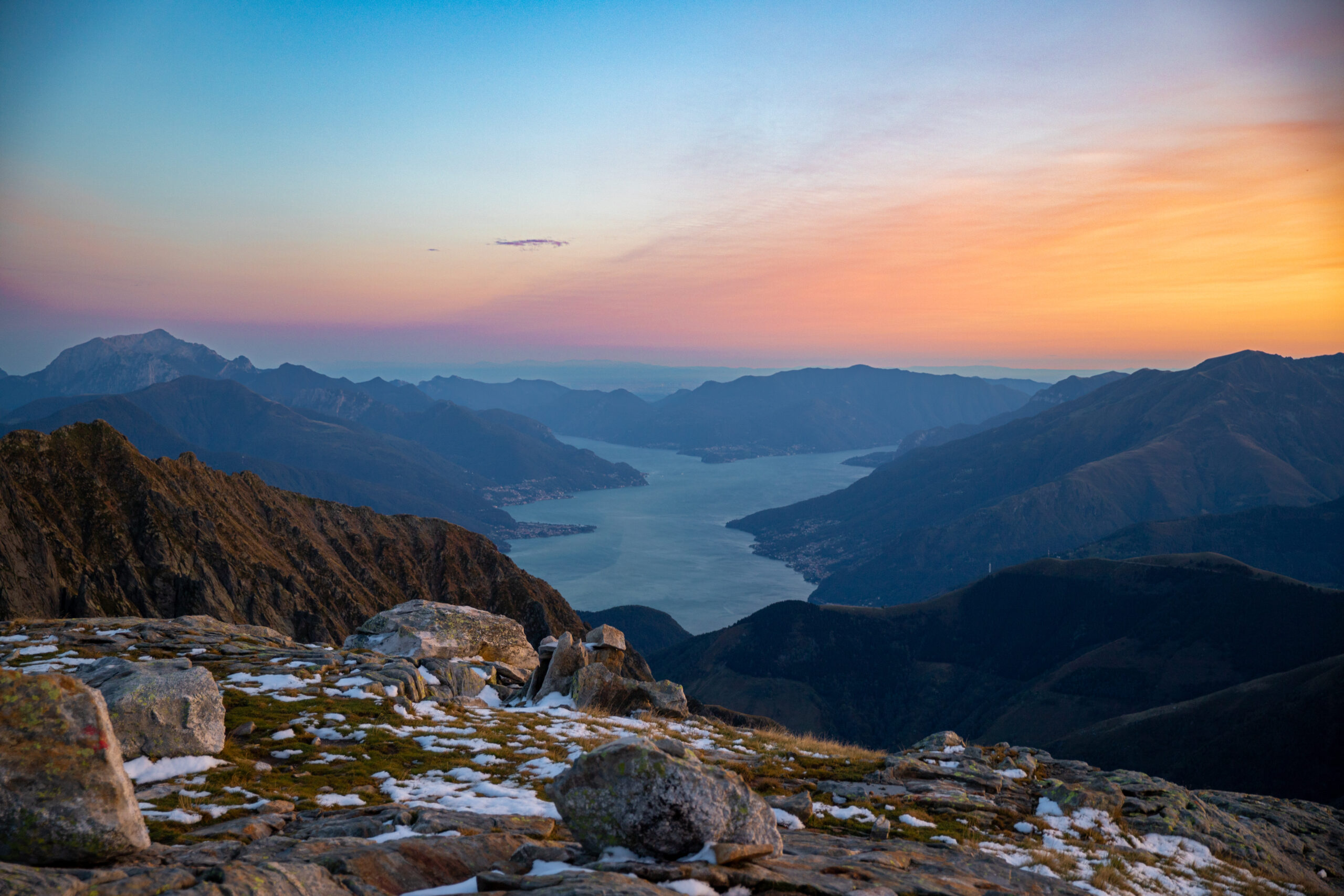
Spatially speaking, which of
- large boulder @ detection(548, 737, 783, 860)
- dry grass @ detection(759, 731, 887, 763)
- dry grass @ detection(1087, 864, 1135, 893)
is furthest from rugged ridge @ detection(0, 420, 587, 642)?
dry grass @ detection(1087, 864, 1135, 893)

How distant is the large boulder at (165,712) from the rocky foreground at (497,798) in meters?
0.05

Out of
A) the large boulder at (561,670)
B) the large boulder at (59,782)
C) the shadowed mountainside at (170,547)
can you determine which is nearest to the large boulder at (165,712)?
the large boulder at (59,782)

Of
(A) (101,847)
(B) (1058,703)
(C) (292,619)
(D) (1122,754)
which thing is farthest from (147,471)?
(B) (1058,703)

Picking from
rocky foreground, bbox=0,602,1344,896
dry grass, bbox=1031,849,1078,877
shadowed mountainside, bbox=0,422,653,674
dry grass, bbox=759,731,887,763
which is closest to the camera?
rocky foreground, bbox=0,602,1344,896

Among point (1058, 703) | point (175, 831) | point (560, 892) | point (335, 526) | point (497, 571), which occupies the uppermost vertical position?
point (560, 892)

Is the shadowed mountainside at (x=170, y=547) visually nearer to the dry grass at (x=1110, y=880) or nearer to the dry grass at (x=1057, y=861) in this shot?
the dry grass at (x=1057, y=861)

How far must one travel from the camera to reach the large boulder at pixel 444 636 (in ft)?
108

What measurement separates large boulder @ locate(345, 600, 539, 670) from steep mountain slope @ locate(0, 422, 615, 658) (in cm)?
4435

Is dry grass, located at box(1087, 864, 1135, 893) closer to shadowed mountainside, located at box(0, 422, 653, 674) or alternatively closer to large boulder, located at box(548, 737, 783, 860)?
large boulder, located at box(548, 737, 783, 860)

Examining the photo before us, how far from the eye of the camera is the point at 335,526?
11800 centimetres

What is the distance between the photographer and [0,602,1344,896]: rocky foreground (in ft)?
29.4

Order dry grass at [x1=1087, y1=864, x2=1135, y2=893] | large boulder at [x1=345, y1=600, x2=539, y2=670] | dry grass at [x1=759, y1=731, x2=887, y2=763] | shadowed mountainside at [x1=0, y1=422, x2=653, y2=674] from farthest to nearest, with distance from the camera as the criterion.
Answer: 1. shadowed mountainside at [x1=0, y1=422, x2=653, y2=674]
2. large boulder at [x1=345, y1=600, x2=539, y2=670]
3. dry grass at [x1=759, y1=731, x2=887, y2=763]
4. dry grass at [x1=1087, y1=864, x2=1135, y2=893]

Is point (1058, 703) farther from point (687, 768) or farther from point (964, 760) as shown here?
point (687, 768)

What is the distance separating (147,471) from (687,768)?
10141cm
